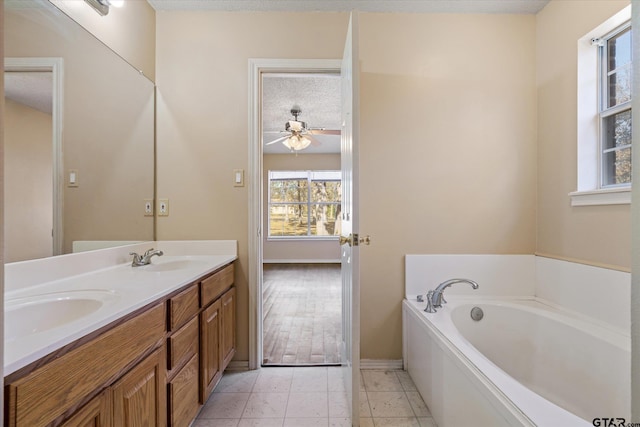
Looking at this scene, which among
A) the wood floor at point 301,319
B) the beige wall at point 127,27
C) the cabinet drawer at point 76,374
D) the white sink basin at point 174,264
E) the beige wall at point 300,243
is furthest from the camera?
the beige wall at point 300,243

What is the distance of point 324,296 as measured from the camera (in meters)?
3.80

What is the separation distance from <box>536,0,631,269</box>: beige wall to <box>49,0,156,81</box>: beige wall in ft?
9.16

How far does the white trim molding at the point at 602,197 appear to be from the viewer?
1.46m

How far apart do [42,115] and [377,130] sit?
183 cm

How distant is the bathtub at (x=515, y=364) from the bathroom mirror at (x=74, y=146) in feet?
6.19

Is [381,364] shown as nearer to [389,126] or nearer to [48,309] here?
[389,126]

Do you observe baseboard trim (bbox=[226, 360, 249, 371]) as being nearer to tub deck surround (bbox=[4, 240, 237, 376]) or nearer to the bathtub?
tub deck surround (bbox=[4, 240, 237, 376])

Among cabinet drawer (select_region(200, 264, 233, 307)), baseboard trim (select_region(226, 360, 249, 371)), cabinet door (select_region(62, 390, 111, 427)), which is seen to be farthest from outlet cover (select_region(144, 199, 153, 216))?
cabinet door (select_region(62, 390, 111, 427))

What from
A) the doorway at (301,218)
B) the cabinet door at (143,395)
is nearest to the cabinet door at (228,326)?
the doorway at (301,218)

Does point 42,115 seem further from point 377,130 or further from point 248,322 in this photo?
point 377,130

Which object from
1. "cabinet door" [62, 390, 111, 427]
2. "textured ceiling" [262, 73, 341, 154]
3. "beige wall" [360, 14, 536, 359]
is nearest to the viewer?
"cabinet door" [62, 390, 111, 427]

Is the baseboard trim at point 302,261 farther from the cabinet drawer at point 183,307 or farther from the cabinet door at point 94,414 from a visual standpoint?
the cabinet door at point 94,414

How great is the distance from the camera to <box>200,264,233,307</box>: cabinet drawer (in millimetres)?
1516

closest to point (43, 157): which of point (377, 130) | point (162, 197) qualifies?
point (162, 197)
